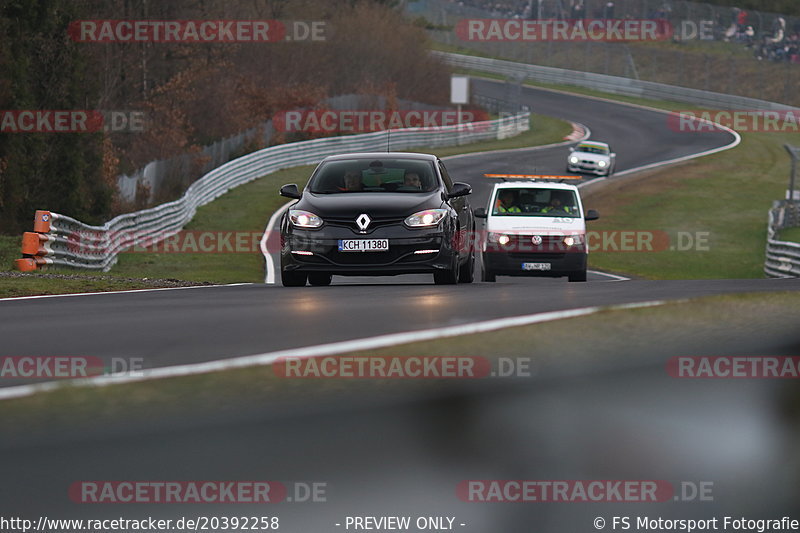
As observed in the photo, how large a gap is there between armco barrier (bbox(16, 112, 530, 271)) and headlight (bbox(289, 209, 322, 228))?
6584 millimetres

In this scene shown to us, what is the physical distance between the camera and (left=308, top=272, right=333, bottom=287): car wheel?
591 inches

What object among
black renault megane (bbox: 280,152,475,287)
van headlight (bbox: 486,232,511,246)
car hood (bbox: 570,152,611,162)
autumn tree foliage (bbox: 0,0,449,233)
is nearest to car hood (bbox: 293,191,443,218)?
black renault megane (bbox: 280,152,475,287)

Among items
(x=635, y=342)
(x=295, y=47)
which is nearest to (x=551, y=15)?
(x=295, y=47)

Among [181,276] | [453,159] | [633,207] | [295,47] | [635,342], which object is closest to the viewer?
[635,342]

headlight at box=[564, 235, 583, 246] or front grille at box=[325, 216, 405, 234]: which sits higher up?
front grille at box=[325, 216, 405, 234]

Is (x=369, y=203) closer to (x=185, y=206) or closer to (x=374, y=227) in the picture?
(x=374, y=227)

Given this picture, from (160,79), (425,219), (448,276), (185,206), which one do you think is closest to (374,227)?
(425,219)

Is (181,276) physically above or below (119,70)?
below

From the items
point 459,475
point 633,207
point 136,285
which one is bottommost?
point 633,207

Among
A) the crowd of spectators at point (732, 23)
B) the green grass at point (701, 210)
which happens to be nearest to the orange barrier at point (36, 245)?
the green grass at point (701, 210)

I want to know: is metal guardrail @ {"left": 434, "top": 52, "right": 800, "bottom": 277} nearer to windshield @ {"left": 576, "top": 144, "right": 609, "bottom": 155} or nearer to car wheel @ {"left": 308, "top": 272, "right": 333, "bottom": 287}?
windshield @ {"left": 576, "top": 144, "right": 609, "bottom": 155}

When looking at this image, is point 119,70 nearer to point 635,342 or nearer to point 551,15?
point 635,342

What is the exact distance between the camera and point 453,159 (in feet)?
180

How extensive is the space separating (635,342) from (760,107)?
3023 inches
